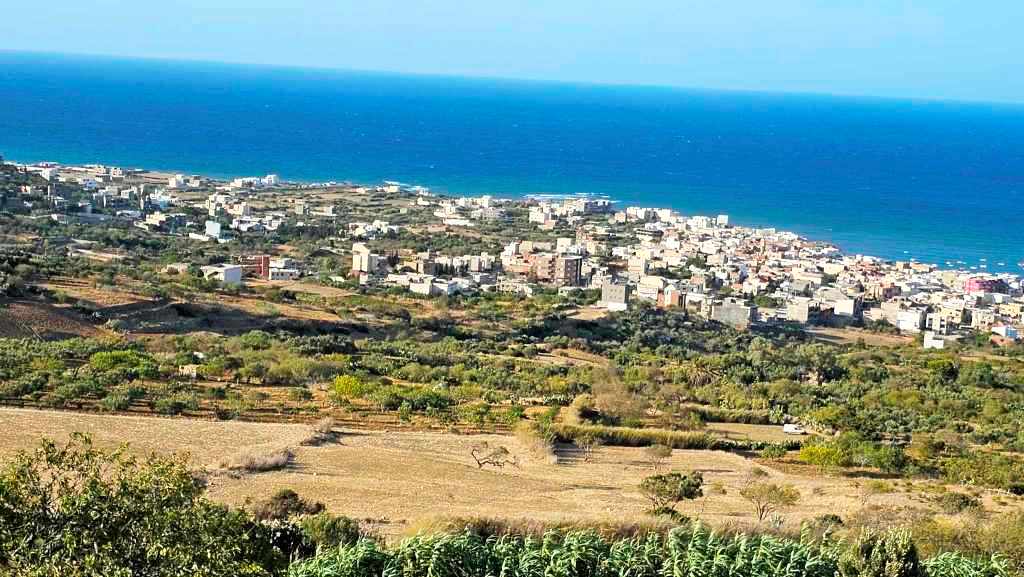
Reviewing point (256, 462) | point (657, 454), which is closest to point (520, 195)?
point (657, 454)

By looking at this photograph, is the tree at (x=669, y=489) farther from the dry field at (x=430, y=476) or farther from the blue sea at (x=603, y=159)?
the blue sea at (x=603, y=159)

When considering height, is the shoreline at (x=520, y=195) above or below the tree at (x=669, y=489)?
above

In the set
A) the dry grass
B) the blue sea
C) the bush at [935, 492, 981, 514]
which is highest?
the blue sea

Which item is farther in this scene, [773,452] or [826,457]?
[773,452]

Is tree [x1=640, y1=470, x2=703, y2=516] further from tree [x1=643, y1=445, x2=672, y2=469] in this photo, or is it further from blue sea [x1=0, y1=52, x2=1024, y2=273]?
blue sea [x1=0, y1=52, x2=1024, y2=273]

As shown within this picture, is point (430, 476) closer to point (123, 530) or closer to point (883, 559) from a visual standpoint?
point (123, 530)

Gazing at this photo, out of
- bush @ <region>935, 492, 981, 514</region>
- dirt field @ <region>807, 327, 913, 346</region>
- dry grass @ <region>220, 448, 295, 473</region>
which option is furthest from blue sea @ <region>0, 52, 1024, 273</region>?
dry grass @ <region>220, 448, 295, 473</region>

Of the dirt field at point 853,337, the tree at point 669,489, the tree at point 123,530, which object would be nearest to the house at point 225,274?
the dirt field at point 853,337
